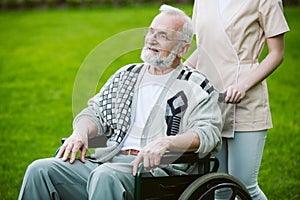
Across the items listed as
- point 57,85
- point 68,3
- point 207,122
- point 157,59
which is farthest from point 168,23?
point 68,3

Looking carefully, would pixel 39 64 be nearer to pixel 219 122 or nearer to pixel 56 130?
pixel 56 130

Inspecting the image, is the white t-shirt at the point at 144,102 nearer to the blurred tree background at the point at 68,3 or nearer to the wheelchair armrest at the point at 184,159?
the wheelchair armrest at the point at 184,159

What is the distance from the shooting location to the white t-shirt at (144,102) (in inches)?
126

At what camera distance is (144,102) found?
324 centimetres

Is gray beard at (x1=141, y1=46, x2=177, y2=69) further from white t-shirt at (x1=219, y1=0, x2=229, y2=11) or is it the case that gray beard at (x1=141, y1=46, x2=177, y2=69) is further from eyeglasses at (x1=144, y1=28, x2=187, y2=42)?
white t-shirt at (x1=219, y1=0, x2=229, y2=11)

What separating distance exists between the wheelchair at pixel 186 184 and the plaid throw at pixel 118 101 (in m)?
0.33

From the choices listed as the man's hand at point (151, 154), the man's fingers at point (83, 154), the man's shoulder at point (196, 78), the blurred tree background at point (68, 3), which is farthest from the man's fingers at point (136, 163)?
the blurred tree background at point (68, 3)

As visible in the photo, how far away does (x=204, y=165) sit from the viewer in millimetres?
3107

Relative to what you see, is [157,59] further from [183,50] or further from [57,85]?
[57,85]

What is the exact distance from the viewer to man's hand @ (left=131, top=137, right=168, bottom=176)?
9.51 ft

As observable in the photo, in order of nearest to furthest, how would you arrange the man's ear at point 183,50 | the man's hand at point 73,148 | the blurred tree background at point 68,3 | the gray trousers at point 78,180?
the gray trousers at point 78,180 < the man's hand at point 73,148 < the man's ear at point 183,50 < the blurred tree background at point 68,3

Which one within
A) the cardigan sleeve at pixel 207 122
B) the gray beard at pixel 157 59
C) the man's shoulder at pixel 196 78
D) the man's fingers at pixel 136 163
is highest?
the gray beard at pixel 157 59

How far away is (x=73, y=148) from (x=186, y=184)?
55cm

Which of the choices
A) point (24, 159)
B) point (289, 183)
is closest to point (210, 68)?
point (289, 183)
